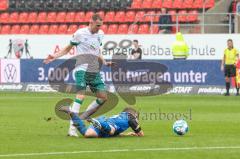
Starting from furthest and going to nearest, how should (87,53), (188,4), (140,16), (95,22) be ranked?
(188,4)
(140,16)
(87,53)
(95,22)

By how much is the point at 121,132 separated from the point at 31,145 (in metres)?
2.25

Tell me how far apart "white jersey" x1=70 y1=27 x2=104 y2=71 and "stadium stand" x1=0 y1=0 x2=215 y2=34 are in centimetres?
2308

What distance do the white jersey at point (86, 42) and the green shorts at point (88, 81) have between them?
0.45 feet

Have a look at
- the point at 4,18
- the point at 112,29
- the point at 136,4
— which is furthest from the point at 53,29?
the point at 136,4

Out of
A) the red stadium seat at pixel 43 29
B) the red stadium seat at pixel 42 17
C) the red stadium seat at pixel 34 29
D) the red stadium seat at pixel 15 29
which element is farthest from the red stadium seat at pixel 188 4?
the red stadium seat at pixel 15 29

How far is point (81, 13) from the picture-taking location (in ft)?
146

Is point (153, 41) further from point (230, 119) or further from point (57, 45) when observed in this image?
point (230, 119)

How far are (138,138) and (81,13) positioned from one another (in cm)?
2932

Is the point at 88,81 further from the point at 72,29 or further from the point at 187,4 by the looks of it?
the point at 72,29

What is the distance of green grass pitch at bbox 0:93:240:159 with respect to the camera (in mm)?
13016

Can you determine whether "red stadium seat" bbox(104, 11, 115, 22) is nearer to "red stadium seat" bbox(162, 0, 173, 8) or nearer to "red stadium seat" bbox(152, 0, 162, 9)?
"red stadium seat" bbox(152, 0, 162, 9)

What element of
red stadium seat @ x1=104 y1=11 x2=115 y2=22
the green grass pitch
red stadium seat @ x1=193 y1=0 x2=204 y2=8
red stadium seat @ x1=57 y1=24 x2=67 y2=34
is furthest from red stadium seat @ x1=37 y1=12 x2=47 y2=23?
the green grass pitch

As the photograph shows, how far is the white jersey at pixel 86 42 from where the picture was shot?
1658cm

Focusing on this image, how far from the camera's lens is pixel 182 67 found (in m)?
34.8
